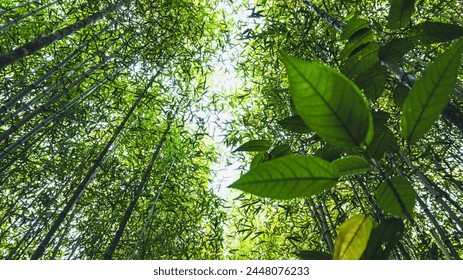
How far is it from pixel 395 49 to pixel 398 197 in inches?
16.1

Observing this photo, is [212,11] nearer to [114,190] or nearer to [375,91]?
[114,190]

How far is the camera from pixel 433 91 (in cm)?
46

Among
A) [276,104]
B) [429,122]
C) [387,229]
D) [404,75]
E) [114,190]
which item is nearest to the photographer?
[429,122]

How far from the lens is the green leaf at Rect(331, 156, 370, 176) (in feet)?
1.65

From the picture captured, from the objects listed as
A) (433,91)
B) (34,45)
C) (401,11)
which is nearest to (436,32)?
(401,11)

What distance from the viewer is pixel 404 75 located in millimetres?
992

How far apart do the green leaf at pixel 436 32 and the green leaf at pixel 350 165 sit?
0.48 meters

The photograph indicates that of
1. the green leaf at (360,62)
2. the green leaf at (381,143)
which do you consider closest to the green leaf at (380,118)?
the green leaf at (381,143)

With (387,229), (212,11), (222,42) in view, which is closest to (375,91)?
(387,229)

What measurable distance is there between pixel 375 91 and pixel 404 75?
0.22 m

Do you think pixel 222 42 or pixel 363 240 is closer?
pixel 363 240

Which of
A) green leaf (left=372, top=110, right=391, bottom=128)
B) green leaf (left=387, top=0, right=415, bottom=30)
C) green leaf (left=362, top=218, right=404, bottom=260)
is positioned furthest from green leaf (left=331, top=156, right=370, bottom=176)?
green leaf (left=387, top=0, right=415, bottom=30)
